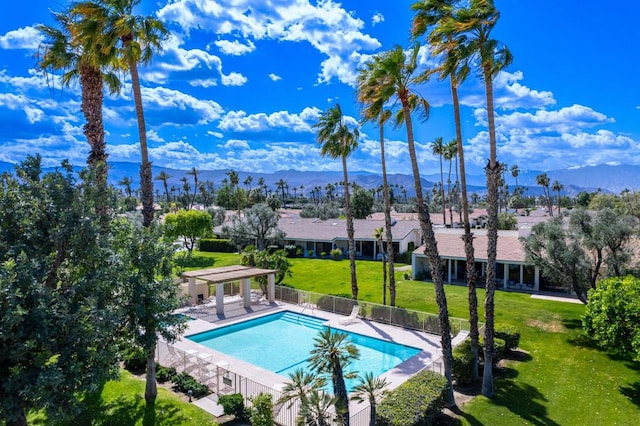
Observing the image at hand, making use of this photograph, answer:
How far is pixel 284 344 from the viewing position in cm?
2106

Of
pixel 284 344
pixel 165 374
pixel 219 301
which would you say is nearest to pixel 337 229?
pixel 219 301

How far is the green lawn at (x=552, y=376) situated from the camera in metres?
13.1

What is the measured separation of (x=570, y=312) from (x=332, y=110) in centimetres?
1862

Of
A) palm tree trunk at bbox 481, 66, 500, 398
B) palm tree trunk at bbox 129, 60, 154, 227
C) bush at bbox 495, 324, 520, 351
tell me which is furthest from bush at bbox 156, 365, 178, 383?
bush at bbox 495, 324, 520, 351

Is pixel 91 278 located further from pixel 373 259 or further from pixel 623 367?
pixel 373 259

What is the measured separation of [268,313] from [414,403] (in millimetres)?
14383

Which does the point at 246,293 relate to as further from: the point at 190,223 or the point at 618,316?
the point at 618,316

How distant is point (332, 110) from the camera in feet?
85.8

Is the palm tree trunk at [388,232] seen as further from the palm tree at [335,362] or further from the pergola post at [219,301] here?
the palm tree at [335,362]

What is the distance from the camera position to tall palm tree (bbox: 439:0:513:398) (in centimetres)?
1348

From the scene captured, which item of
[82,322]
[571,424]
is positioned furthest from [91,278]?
[571,424]

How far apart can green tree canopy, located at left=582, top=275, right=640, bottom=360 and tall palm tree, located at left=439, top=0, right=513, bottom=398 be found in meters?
4.45

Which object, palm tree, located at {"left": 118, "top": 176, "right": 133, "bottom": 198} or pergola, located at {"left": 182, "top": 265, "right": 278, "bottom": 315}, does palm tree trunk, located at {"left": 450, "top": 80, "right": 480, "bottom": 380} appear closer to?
palm tree, located at {"left": 118, "top": 176, "right": 133, "bottom": 198}

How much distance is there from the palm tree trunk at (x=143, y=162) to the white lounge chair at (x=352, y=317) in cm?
1244
